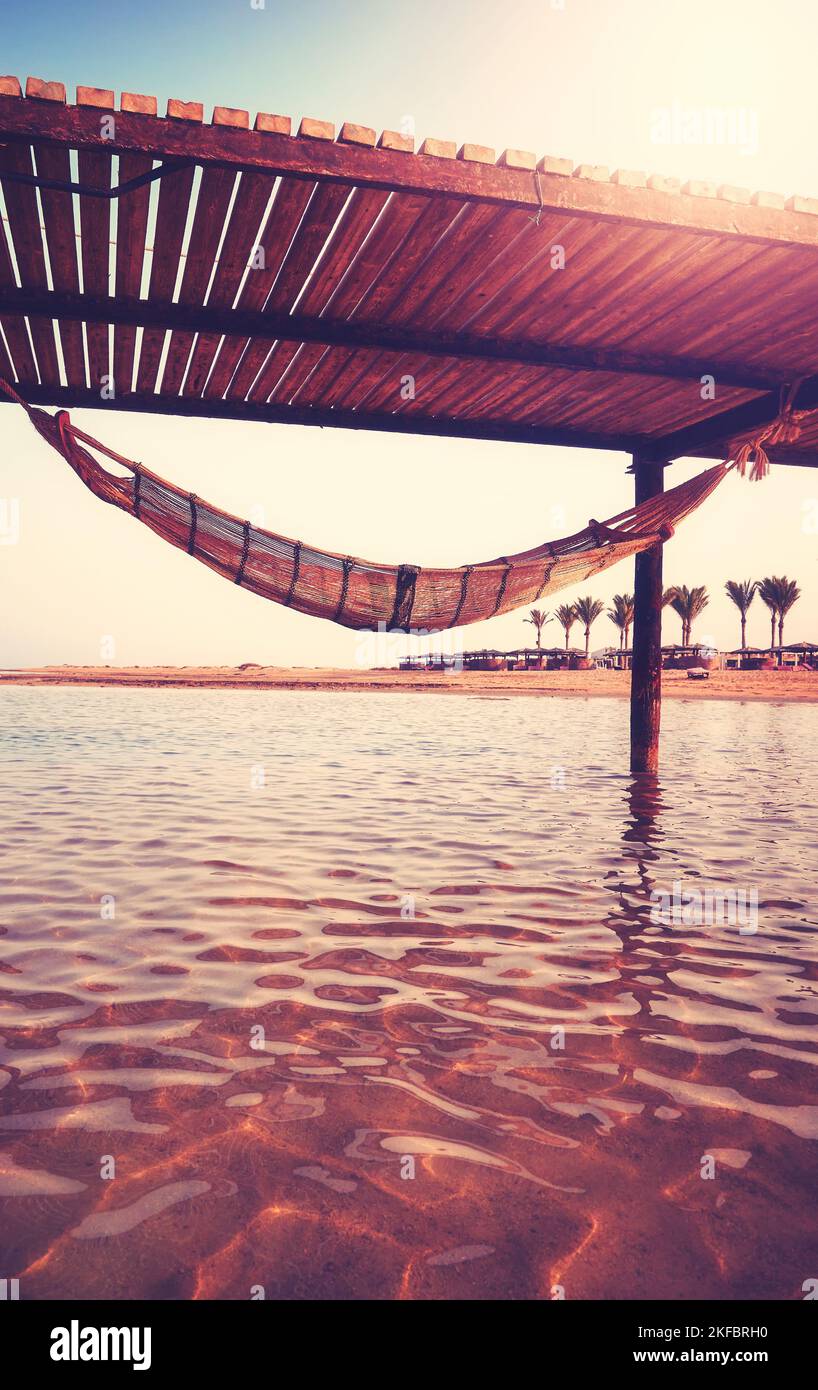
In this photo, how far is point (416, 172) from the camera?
3.32m

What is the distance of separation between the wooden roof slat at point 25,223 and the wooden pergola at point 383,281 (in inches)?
0.5

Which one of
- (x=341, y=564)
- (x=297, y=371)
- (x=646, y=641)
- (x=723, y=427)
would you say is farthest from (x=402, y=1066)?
(x=646, y=641)

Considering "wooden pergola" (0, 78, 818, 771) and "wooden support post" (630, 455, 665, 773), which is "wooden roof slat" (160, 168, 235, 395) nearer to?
"wooden pergola" (0, 78, 818, 771)

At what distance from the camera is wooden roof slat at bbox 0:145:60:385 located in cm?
327

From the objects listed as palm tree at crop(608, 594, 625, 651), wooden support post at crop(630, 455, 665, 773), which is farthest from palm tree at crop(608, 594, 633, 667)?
wooden support post at crop(630, 455, 665, 773)

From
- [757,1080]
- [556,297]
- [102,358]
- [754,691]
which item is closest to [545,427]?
[556,297]

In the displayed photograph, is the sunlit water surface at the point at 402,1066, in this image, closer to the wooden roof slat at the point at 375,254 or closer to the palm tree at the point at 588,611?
the wooden roof slat at the point at 375,254

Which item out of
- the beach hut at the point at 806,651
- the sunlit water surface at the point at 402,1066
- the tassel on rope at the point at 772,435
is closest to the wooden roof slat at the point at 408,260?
the tassel on rope at the point at 772,435

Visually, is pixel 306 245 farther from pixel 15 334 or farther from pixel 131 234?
pixel 15 334

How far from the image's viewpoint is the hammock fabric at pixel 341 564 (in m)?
4.29

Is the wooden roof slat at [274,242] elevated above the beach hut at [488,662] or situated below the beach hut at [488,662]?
above

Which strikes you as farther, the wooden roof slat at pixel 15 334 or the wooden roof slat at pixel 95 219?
the wooden roof slat at pixel 15 334

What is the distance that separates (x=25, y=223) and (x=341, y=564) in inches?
84.5

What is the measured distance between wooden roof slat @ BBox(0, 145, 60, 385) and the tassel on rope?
169 inches
